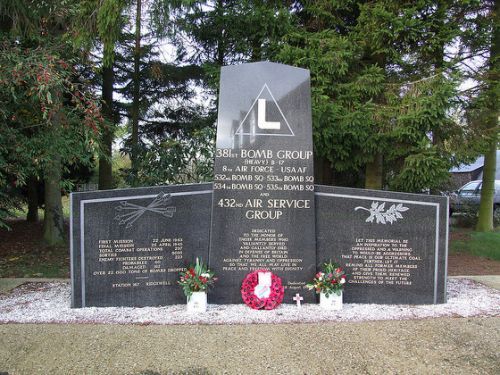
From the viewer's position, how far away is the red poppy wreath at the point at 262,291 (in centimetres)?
495

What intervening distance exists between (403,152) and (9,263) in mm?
7705

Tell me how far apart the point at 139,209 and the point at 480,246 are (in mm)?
8699

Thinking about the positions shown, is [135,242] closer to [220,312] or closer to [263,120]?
[220,312]

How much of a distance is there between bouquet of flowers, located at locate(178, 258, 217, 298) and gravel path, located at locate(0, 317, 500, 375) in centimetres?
62

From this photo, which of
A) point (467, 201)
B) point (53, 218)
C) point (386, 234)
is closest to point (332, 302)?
point (386, 234)

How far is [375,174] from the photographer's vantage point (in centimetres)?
908

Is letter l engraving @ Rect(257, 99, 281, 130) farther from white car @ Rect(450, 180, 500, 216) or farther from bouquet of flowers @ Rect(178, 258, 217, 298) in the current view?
white car @ Rect(450, 180, 500, 216)

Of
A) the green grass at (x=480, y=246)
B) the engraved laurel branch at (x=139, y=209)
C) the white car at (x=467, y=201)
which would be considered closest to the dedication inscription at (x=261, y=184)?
the engraved laurel branch at (x=139, y=209)

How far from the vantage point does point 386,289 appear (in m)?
5.33

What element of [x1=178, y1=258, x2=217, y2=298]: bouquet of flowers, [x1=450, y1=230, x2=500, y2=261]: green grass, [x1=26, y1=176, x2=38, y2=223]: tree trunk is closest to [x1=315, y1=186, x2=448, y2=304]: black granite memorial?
[x1=178, y1=258, x2=217, y2=298]: bouquet of flowers

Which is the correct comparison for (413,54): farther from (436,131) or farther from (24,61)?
(24,61)

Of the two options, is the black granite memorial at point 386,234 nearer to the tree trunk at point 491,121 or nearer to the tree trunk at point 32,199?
the tree trunk at point 491,121

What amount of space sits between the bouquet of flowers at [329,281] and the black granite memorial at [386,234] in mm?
256

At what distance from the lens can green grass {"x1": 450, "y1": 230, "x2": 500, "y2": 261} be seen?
9.91 metres
